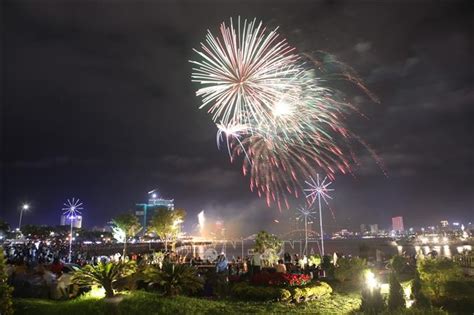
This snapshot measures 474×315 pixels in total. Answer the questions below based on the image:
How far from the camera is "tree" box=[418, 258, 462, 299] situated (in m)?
19.4

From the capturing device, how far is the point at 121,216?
49719 mm

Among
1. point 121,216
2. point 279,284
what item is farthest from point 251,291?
point 121,216

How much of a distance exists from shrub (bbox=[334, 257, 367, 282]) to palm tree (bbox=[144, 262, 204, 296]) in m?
10.7

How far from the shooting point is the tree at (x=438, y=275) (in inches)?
764

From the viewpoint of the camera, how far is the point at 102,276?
52.9ft

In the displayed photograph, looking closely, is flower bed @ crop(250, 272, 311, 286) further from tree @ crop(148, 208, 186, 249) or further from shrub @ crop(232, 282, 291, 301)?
tree @ crop(148, 208, 186, 249)

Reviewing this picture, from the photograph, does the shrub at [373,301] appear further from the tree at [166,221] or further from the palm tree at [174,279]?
the tree at [166,221]

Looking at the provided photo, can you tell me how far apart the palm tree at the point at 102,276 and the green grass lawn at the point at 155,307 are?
0.67m

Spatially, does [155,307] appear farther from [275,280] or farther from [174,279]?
[275,280]

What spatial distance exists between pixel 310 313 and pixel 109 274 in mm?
8789

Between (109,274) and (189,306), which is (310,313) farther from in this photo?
(109,274)

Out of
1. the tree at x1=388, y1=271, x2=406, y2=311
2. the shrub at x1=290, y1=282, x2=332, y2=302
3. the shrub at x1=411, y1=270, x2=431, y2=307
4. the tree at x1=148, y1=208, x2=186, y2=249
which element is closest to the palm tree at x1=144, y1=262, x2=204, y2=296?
the shrub at x1=290, y1=282, x2=332, y2=302

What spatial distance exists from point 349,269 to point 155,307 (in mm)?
14188

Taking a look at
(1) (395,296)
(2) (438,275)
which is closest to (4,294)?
(1) (395,296)
